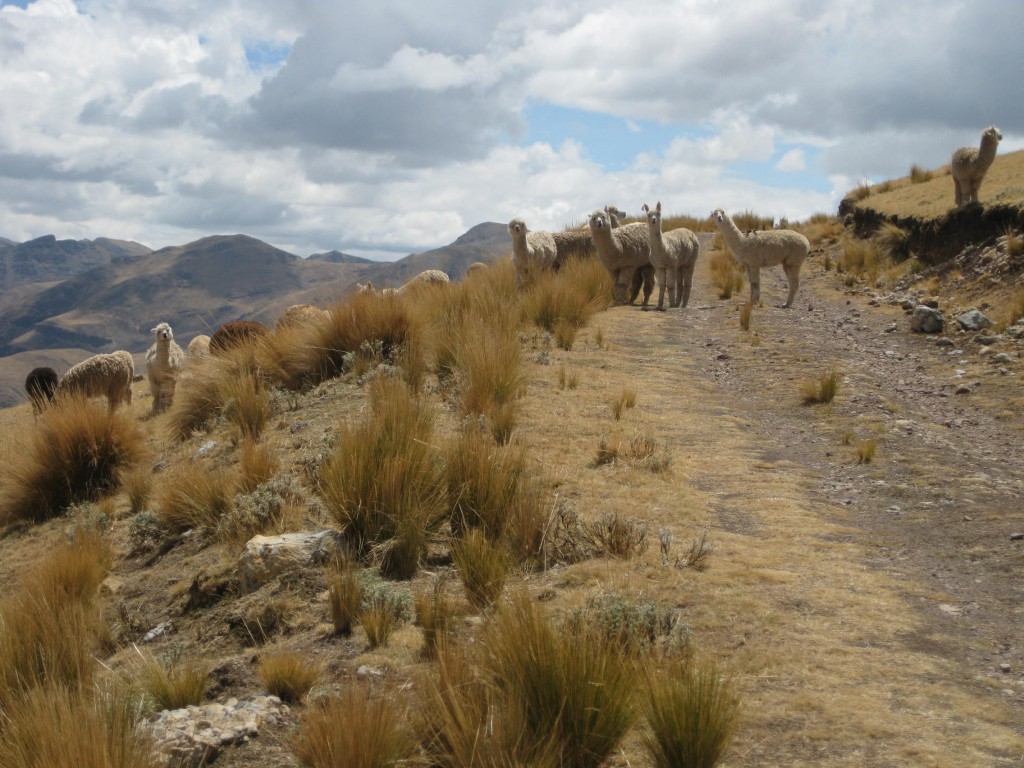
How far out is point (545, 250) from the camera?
54.5 ft

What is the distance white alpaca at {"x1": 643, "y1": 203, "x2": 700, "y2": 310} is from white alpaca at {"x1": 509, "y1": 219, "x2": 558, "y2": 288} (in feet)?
6.58

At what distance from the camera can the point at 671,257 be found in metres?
15.4

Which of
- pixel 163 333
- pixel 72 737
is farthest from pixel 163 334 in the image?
pixel 72 737

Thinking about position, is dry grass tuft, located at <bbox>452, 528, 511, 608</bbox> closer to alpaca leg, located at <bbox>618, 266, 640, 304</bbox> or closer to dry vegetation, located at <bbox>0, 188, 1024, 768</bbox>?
dry vegetation, located at <bbox>0, 188, 1024, 768</bbox>

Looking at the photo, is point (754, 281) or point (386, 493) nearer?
point (386, 493)

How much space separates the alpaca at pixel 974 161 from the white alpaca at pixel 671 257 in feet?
16.7

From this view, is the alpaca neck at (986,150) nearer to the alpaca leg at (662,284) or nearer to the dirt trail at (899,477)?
the dirt trail at (899,477)

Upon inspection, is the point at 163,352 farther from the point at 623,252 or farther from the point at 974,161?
the point at 974,161

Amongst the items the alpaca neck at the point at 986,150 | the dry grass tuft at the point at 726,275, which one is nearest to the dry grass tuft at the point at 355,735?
the dry grass tuft at the point at 726,275

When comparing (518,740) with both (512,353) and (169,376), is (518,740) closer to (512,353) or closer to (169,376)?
(512,353)

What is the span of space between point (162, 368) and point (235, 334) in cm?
160

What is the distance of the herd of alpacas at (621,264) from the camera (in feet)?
46.6

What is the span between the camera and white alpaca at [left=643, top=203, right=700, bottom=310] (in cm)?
1503

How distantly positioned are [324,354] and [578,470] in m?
5.29
